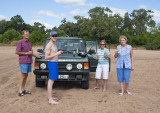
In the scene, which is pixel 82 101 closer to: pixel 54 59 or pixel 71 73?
pixel 71 73

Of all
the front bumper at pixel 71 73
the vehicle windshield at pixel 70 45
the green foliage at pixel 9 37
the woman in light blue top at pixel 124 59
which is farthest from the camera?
the green foliage at pixel 9 37

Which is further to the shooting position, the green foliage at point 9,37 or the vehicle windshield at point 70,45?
the green foliage at point 9,37

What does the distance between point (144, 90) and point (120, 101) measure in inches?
64.2

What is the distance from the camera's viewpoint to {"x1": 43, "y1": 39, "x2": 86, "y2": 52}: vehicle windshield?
639 centimetres

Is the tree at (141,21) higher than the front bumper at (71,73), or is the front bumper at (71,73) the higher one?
the tree at (141,21)

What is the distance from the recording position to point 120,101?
15.7 ft

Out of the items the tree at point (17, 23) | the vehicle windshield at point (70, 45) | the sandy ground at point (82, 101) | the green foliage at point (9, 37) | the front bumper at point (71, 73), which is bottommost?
the sandy ground at point (82, 101)

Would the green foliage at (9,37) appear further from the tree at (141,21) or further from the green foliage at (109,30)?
the tree at (141,21)

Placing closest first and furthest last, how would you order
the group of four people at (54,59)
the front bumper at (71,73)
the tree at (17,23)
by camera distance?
the group of four people at (54,59), the front bumper at (71,73), the tree at (17,23)

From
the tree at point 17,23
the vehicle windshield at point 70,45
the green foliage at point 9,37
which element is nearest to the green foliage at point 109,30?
the green foliage at point 9,37

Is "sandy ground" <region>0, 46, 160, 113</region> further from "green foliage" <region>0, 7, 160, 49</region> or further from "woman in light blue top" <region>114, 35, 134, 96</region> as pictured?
"green foliage" <region>0, 7, 160, 49</region>

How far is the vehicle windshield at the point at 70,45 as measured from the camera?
21.0 ft

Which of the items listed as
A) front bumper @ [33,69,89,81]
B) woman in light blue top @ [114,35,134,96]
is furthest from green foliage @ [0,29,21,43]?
woman in light blue top @ [114,35,134,96]

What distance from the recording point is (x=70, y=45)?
652 centimetres
